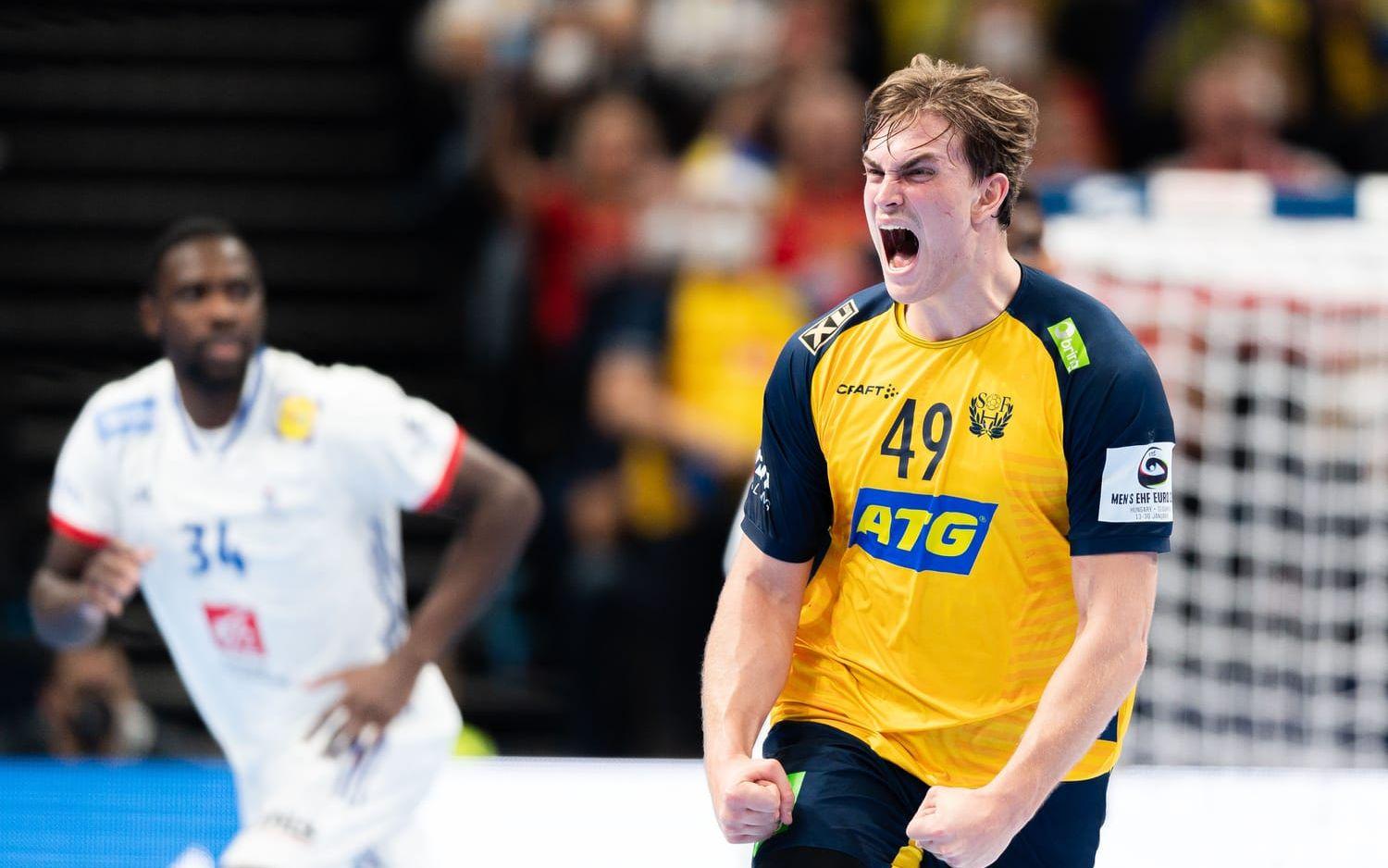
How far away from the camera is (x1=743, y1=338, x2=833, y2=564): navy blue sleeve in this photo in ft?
10.9

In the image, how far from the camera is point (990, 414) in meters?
3.18

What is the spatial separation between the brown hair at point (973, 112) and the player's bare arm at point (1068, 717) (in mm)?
679

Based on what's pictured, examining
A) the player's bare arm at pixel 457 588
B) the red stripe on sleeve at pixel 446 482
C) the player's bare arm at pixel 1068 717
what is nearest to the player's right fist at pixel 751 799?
the player's bare arm at pixel 1068 717

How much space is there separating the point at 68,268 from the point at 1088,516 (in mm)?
8287

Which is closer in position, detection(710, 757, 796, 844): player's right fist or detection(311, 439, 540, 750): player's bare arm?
detection(710, 757, 796, 844): player's right fist

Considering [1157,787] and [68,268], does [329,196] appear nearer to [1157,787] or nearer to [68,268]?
[68,268]

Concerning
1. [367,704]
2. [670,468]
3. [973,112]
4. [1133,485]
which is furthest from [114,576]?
[670,468]

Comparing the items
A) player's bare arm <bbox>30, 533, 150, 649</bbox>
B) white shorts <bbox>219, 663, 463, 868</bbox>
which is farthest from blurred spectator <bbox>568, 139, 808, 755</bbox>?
player's bare arm <bbox>30, 533, 150, 649</bbox>

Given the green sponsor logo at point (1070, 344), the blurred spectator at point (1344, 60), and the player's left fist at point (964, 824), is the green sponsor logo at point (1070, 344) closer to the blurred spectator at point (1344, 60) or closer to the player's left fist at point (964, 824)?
the player's left fist at point (964, 824)

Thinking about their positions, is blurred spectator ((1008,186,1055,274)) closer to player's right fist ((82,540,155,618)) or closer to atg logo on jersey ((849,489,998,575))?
atg logo on jersey ((849,489,998,575))

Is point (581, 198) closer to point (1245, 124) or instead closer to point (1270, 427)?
point (1245, 124)

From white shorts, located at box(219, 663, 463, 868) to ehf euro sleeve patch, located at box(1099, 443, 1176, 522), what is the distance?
7.12 ft

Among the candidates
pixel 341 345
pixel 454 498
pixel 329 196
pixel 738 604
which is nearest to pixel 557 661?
pixel 341 345

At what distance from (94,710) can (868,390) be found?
4615mm
